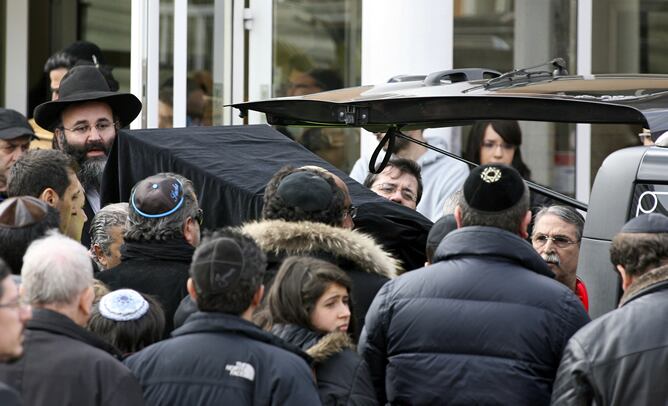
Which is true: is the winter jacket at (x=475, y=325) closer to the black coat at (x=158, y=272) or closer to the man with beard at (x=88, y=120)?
the black coat at (x=158, y=272)

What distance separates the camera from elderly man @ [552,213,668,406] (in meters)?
4.39

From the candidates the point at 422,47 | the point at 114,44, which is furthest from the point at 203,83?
the point at 114,44

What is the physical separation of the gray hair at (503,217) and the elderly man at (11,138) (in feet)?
11.6

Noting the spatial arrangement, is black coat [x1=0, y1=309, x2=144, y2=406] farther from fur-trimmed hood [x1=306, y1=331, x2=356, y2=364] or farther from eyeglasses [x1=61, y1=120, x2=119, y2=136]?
eyeglasses [x1=61, y1=120, x2=119, y2=136]

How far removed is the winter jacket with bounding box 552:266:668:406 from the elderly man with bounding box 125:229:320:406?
84 cm

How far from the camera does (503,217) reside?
187 inches

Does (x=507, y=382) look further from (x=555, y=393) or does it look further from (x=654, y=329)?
(x=654, y=329)

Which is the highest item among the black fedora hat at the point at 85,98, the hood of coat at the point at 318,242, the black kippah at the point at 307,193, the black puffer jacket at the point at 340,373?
the black fedora hat at the point at 85,98

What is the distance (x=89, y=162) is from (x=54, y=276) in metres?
3.18

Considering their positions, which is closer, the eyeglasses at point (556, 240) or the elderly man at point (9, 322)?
the elderly man at point (9, 322)

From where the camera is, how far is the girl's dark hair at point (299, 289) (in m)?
4.68

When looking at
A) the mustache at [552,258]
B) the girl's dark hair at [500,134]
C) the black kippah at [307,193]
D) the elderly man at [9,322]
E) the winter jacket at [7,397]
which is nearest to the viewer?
the winter jacket at [7,397]

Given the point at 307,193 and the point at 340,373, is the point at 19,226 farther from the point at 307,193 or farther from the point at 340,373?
the point at 340,373

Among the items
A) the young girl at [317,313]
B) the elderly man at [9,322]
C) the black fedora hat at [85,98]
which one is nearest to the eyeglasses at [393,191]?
the black fedora hat at [85,98]
